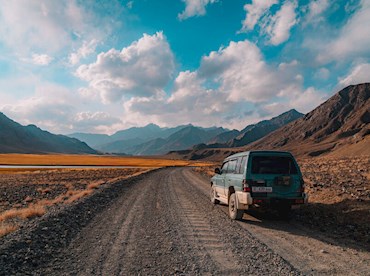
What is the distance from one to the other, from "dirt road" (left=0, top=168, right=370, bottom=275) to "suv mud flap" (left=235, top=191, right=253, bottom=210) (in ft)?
1.92

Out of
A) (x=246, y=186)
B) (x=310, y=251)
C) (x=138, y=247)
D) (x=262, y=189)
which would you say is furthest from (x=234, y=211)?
(x=138, y=247)

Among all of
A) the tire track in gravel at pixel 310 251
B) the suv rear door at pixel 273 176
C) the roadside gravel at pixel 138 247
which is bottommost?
the roadside gravel at pixel 138 247

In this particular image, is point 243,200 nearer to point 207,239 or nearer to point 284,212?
point 284,212

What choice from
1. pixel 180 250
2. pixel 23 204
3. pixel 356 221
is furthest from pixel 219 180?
pixel 23 204

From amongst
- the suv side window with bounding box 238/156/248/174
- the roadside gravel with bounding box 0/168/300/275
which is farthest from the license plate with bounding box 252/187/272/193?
the roadside gravel with bounding box 0/168/300/275

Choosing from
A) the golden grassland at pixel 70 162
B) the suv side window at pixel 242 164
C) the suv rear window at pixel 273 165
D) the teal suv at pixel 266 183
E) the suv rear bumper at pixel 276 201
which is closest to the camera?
the suv rear bumper at pixel 276 201

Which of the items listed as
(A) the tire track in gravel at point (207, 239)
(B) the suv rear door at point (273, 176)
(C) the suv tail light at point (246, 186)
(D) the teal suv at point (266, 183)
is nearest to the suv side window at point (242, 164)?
(D) the teal suv at point (266, 183)

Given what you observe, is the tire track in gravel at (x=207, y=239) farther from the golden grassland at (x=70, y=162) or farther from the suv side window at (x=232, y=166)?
the golden grassland at (x=70, y=162)

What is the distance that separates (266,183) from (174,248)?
4.13 metres

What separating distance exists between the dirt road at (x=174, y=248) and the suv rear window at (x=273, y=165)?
1797 millimetres

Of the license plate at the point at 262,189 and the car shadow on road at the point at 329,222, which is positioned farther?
the license plate at the point at 262,189

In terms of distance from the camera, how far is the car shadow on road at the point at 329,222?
8258mm

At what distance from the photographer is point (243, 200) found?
10.1m

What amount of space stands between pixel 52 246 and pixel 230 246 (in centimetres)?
452
